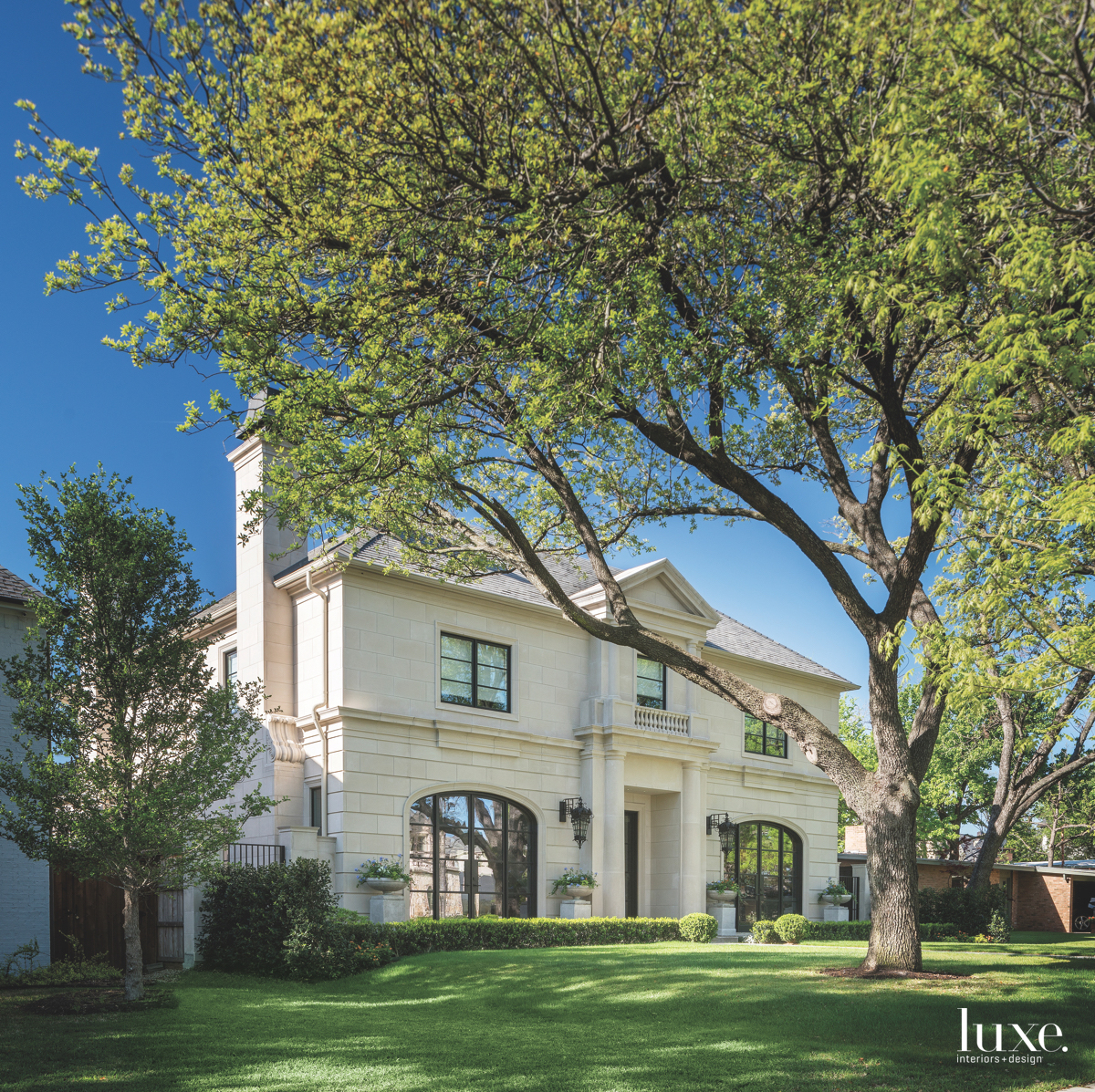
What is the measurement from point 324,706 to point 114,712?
7214mm

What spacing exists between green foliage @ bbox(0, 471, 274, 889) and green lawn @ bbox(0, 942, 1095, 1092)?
6.54ft

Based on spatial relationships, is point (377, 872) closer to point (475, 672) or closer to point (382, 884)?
point (382, 884)

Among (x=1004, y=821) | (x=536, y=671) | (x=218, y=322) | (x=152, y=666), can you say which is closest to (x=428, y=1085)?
(x=152, y=666)

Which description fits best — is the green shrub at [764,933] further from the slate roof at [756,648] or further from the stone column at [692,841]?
the slate roof at [756,648]

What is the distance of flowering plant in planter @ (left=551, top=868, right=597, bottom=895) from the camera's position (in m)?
22.7

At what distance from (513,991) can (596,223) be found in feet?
32.7

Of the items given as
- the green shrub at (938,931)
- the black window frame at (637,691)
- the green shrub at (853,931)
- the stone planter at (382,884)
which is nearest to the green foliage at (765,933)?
the green shrub at (853,931)

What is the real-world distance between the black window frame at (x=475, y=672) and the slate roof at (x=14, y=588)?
26.8 feet

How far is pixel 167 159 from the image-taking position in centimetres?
1081

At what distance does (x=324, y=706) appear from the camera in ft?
66.5

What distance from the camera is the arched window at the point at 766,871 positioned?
91.1 ft

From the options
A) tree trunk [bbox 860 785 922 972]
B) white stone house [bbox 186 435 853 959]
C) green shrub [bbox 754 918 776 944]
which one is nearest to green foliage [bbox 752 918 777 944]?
green shrub [bbox 754 918 776 944]


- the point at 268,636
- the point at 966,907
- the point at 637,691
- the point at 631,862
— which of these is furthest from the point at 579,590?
the point at 966,907

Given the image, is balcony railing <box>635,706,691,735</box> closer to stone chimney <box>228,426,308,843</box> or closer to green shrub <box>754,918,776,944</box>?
green shrub <box>754,918,776,944</box>
